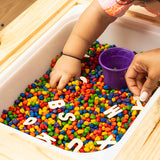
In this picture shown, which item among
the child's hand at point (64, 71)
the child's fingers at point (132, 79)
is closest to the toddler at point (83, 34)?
the child's hand at point (64, 71)

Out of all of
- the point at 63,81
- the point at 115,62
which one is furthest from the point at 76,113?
the point at 115,62

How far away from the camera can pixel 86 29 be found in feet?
3.34

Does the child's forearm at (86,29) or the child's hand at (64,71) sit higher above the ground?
the child's forearm at (86,29)

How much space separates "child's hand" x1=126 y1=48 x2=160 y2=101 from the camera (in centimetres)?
71

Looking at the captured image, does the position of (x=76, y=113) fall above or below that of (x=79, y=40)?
below

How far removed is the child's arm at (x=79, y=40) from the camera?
39.4 inches

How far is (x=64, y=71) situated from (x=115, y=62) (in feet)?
0.62

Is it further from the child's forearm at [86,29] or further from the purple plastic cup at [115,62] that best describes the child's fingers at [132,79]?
the child's forearm at [86,29]

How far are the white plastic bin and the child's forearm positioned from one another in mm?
61

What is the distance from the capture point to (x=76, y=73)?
3.36 ft

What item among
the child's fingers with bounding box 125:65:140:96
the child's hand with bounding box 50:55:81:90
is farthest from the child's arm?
the child's fingers with bounding box 125:65:140:96

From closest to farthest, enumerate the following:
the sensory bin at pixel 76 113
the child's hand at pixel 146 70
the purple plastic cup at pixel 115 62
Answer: the child's hand at pixel 146 70
the sensory bin at pixel 76 113
the purple plastic cup at pixel 115 62

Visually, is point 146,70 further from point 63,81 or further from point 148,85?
point 63,81

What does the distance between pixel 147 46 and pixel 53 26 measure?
0.35m
